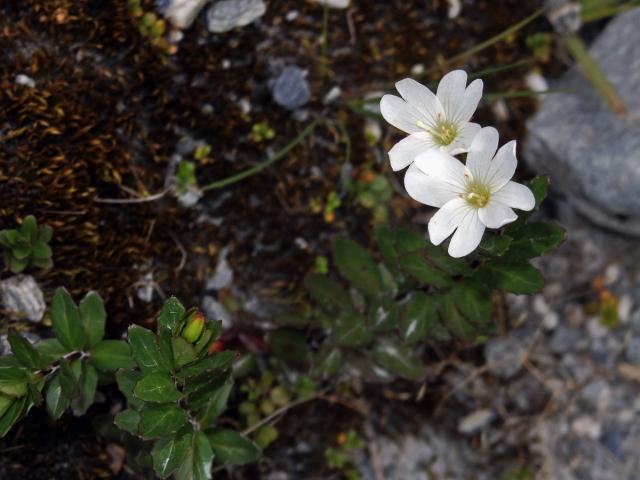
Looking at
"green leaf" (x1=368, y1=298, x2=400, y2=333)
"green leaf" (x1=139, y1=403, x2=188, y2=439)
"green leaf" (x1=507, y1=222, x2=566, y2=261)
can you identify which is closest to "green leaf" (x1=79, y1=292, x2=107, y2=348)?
"green leaf" (x1=139, y1=403, x2=188, y2=439)

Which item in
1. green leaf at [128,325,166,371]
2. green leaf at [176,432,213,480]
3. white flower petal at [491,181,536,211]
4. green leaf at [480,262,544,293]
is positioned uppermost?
white flower petal at [491,181,536,211]

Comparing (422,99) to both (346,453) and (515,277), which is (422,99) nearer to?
(515,277)

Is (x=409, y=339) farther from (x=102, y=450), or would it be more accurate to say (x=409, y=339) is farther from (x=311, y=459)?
(x=102, y=450)

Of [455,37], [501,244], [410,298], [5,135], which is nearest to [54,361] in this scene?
[5,135]

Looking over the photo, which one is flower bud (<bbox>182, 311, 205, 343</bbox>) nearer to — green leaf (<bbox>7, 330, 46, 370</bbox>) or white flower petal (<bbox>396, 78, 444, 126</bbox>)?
green leaf (<bbox>7, 330, 46, 370</bbox>)

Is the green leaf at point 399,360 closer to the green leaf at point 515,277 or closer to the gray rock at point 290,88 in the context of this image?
the green leaf at point 515,277

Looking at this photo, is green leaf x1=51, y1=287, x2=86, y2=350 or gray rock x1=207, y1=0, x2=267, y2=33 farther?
gray rock x1=207, y1=0, x2=267, y2=33

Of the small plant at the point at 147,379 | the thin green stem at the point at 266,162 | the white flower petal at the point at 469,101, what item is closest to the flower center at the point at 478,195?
the white flower petal at the point at 469,101
